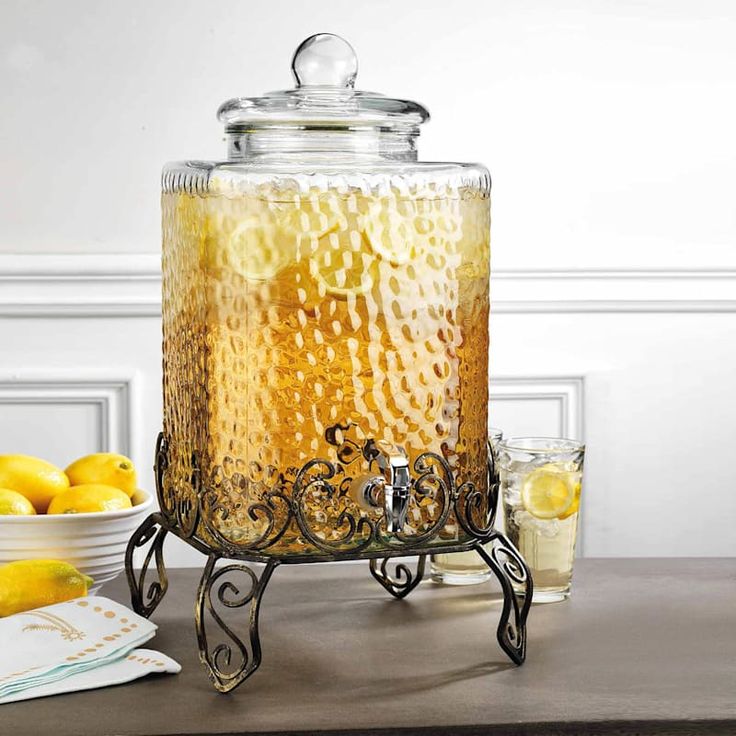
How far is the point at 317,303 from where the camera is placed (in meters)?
0.89

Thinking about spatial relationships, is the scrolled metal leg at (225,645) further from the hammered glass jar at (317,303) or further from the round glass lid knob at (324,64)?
the round glass lid knob at (324,64)

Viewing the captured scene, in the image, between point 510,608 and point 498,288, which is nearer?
point 510,608

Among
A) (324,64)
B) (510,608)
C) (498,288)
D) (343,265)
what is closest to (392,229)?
(343,265)

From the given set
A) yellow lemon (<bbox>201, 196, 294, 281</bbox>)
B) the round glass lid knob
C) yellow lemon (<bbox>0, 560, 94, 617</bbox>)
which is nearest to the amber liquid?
yellow lemon (<bbox>201, 196, 294, 281</bbox>)

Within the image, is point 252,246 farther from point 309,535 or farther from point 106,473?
point 106,473

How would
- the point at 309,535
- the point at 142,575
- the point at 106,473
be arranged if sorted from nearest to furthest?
the point at 309,535 → the point at 142,575 → the point at 106,473

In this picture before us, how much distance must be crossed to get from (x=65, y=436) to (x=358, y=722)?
4.10 ft

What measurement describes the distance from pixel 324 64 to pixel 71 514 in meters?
0.49

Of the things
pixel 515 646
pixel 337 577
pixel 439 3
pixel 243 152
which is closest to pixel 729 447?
pixel 439 3

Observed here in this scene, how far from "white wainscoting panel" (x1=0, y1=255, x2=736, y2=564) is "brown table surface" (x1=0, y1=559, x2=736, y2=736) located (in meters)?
0.77

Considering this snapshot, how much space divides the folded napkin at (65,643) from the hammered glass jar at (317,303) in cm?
12

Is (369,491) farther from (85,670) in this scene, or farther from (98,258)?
(98,258)

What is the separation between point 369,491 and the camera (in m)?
0.90

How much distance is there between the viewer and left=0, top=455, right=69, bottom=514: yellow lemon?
46.1 inches
